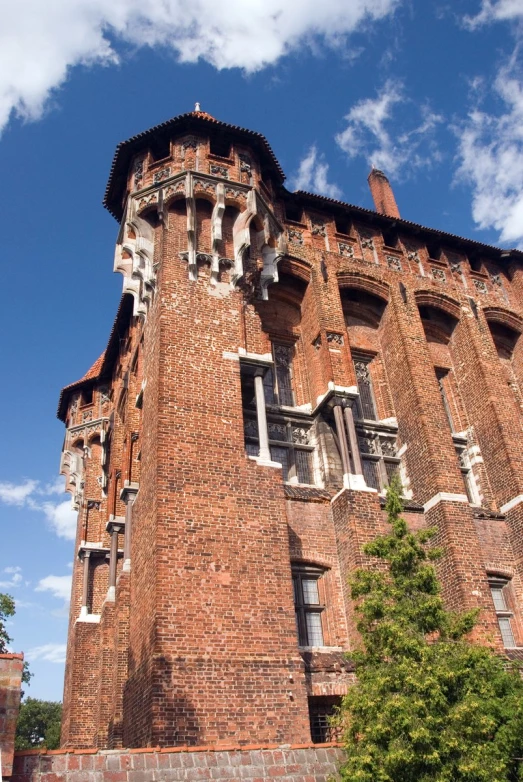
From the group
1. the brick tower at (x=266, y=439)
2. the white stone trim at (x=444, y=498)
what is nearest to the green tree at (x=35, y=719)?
the brick tower at (x=266, y=439)

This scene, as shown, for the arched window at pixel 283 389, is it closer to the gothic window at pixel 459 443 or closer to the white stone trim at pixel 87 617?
the gothic window at pixel 459 443

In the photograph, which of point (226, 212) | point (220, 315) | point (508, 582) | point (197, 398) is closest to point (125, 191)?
point (226, 212)

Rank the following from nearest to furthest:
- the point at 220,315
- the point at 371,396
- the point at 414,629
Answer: the point at 414,629
the point at 220,315
the point at 371,396

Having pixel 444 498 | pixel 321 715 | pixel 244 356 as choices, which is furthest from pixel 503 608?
pixel 244 356

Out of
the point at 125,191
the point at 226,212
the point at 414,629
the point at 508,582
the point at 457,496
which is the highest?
the point at 125,191

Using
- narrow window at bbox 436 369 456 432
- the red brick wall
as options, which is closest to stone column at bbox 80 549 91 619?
narrow window at bbox 436 369 456 432

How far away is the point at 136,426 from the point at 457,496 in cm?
935

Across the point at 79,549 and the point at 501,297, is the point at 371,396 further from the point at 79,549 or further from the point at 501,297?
the point at 79,549

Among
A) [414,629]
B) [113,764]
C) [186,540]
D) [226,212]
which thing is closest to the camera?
[113,764]

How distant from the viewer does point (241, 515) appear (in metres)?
13.3

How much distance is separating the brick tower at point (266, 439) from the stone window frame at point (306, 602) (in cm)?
5

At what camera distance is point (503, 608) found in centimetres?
1650

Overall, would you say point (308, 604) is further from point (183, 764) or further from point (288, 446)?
point (183, 764)

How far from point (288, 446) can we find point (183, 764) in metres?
9.57
